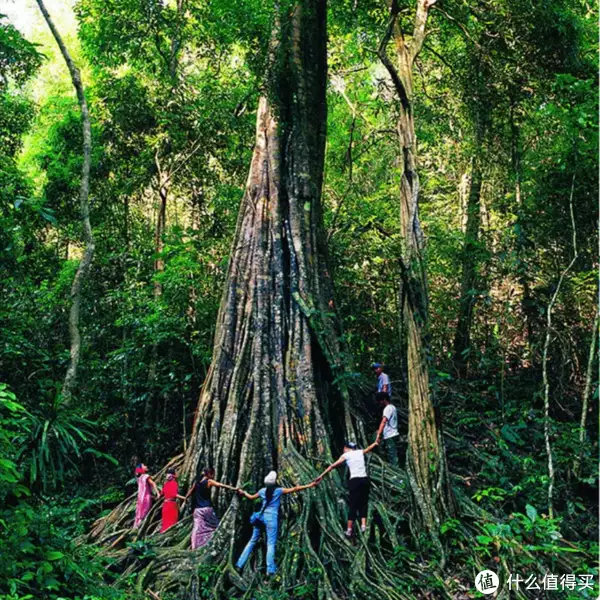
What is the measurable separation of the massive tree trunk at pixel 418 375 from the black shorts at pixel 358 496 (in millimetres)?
450

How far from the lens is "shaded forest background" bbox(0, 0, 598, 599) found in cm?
721

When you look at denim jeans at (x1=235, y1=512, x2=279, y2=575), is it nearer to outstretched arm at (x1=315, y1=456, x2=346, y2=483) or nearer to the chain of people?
the chain of people

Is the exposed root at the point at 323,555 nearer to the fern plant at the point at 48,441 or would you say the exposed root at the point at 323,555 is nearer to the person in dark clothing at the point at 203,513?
the person in dark clothing at the point at 203,513

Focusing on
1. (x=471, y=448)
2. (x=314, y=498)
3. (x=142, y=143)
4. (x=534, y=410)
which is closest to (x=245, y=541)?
(x=314, y=498)

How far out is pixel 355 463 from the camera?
5418 mm

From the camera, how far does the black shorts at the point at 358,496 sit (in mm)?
5387

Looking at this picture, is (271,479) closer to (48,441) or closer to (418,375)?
(418,375)

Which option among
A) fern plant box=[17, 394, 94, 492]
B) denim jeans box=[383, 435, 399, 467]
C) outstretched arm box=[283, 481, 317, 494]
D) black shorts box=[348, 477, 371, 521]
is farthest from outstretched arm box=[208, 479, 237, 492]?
fern plant box=[17, 394, 94, 492]

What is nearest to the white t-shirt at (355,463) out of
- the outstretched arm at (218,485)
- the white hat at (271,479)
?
the white hat at (271,479)

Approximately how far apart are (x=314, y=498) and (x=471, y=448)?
2468 mm

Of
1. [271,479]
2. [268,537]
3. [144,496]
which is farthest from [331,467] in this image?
[144,496]

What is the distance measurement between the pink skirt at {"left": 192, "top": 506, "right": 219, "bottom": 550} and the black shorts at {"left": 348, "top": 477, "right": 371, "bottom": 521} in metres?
1.34

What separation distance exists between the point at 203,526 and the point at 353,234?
5251 millimetres

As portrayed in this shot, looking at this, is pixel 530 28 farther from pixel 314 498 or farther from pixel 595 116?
pixel 314 498
